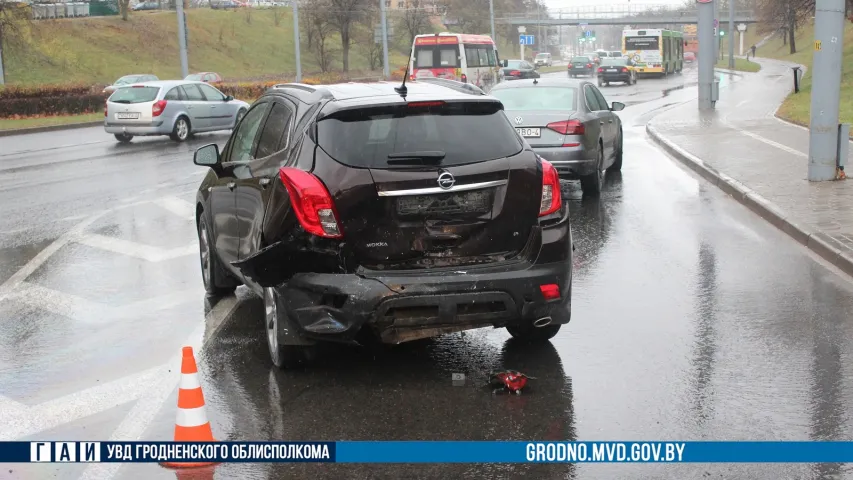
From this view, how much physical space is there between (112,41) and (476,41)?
40.5 metres

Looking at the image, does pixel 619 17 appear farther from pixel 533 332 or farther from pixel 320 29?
pixel 533 332

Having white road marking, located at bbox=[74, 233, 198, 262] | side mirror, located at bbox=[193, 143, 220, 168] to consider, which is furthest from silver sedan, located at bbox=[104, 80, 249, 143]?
side mirror, located at bbox=[193, 143, 220, 168]

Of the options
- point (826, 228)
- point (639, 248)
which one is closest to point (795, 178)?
point (826, 228)

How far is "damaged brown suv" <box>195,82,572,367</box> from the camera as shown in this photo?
20.1 feet

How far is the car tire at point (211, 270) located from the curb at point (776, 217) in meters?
5.42

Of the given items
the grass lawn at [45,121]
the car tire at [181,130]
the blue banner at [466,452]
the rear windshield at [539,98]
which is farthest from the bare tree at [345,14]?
the blue banner at [466,452]

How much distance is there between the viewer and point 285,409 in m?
5.89

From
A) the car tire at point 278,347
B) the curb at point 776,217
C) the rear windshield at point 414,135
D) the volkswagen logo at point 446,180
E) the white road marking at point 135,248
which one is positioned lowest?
the curb at point 776,217

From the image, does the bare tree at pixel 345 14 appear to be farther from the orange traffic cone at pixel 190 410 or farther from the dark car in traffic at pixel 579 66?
the orange traffic cone at pixel 190 410

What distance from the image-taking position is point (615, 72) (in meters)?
61.8

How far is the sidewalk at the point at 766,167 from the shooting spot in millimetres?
11148

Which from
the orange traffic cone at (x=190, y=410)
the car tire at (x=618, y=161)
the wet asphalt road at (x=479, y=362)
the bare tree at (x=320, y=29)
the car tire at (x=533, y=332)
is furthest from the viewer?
the bare tree at (x=320, y=29)

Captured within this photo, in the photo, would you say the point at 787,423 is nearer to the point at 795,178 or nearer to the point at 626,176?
the point at 795,178

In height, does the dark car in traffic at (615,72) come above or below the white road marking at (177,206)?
above
